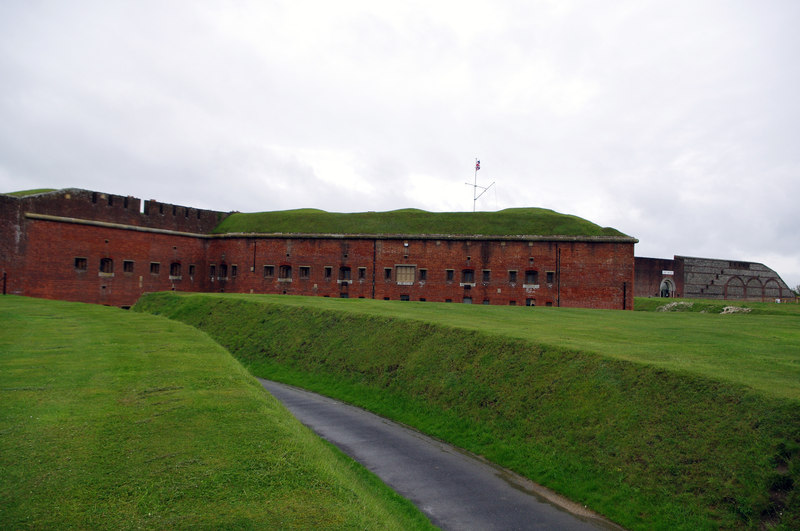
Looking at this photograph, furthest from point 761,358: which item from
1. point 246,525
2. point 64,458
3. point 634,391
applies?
point 64,458

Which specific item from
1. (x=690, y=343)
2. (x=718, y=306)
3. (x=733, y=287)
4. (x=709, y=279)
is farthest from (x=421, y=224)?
(x=733, y=287)

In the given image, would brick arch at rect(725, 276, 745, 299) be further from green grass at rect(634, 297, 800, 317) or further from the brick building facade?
the brick building facade

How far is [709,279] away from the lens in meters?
58.8

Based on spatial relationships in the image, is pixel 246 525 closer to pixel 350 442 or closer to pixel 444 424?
pixel 350 442

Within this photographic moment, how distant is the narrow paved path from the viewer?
7.72m

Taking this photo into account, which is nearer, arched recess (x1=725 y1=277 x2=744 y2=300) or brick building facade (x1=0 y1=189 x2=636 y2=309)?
brick building facade (x1=0 y1=189 x2=636 y2=309)

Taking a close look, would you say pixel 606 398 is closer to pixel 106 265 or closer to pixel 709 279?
pixel 106 265

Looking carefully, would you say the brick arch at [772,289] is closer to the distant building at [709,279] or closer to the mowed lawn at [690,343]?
the distant building at [709,279]

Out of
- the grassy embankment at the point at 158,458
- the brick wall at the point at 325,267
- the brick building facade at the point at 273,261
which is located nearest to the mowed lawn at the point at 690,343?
the grassy embankment at the point at 158,458

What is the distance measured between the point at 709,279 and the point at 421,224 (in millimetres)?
39690

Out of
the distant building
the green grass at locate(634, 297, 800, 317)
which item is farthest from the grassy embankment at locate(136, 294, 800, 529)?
the distant building

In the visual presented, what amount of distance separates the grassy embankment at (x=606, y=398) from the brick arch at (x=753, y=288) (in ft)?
159

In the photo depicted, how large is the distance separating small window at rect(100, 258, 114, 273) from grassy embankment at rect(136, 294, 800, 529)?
22115mm

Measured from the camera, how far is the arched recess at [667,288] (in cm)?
5847
